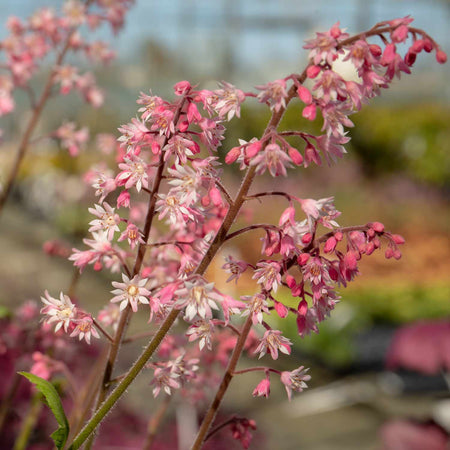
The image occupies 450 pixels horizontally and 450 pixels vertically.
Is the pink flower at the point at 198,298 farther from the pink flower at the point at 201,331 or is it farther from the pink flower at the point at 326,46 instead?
the pink flower at the point at 326,46

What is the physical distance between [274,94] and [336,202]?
6663mm

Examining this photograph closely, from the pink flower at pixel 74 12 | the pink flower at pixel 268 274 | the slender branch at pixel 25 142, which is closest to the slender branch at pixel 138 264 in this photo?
the pink flower at pixel 268 274

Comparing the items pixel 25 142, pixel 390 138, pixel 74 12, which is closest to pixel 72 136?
pixel 25 142

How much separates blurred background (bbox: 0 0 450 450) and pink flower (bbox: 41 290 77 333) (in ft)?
1.09

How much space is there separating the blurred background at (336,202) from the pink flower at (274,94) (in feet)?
0.24

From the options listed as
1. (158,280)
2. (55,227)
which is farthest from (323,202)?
(55,227)

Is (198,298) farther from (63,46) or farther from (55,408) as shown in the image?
(63,46)

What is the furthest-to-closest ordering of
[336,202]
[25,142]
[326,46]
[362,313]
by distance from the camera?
[336,202] → [362,313] → [25,142] → [326,46]

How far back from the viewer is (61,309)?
588 millimetres

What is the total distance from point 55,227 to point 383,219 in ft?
11.7

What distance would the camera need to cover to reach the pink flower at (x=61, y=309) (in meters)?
0.58

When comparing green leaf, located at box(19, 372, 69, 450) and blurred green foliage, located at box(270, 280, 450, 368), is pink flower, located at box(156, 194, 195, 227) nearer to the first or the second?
green leaf, located at box(19, 372, 69, 450)

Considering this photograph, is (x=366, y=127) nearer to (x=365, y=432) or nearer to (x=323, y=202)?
(x=365, y=432)

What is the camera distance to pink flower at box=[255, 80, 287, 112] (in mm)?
500
